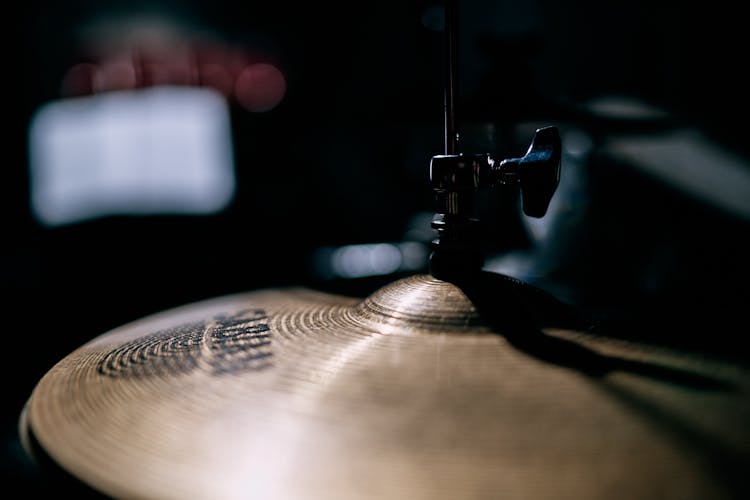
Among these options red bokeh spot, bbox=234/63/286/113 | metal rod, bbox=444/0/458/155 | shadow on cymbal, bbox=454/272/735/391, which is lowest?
shadow on cymbal, bbox=454/272/735/391

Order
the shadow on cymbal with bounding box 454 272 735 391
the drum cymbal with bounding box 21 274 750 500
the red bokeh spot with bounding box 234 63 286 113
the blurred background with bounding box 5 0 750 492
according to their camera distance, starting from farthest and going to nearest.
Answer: the red bokeh spot with bounding box 234 63 286 113, the blurred background with bounding box 5 0 750 492, the shadow on cymbal with bounding box 454 272 735 391, the drum cymbal with bounding box 21 274 750 500

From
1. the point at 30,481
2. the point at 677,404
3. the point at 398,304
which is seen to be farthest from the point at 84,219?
the point at 677,404

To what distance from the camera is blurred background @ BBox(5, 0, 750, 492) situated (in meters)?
1.13

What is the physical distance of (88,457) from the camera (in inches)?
12.9

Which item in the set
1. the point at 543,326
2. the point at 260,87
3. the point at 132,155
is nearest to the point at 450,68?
the point at 543,326

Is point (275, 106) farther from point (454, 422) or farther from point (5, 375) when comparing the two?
point (454, 422)

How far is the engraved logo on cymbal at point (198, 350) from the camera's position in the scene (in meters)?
0.44

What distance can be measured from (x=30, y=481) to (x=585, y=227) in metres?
1.20

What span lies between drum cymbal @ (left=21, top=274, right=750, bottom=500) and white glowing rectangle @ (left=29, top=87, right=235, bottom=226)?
2571 millimetres

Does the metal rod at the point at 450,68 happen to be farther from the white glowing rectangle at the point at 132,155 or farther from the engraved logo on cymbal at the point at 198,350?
the white glowing rectangle at the point at 132,155

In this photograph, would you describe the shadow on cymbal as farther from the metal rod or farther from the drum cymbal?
the metal rod

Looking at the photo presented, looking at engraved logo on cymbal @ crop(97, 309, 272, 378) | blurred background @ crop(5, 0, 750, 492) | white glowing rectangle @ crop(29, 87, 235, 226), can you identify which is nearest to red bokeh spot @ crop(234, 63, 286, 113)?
blurred background @ crop(5, 0, 750, 492)

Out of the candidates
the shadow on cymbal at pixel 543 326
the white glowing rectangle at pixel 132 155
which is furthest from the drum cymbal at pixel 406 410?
the white glowing rectangle at pixel 132 155

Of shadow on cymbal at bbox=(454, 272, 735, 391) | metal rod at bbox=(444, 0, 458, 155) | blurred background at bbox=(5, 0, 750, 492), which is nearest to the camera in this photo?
shadow on cymbal at bbox=(454, 272, 735, 391)
